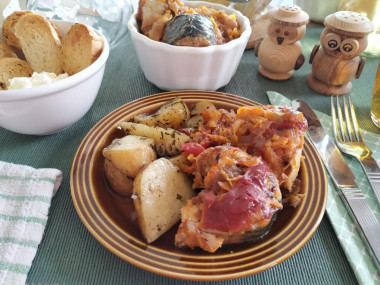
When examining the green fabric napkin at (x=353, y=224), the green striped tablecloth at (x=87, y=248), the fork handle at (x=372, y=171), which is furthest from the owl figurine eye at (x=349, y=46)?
the fork handle at (x=372, y=171)

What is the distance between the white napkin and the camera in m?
0.85

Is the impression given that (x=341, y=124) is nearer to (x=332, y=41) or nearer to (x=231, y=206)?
(x=332, y=41)

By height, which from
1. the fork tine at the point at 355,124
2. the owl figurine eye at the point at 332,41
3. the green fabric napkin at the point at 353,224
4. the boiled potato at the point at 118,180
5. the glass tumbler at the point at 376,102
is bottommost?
the boiled potato at the point at 118,180

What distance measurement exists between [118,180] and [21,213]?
11.8 inches

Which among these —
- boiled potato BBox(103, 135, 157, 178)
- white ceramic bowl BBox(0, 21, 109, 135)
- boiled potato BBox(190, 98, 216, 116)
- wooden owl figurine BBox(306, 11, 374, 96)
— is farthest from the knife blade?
white ceramic bowl BBox(0, 21, 109, 135)

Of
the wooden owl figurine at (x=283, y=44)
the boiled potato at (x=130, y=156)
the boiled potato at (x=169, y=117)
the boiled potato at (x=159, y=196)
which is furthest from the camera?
the wooden owl figurine at (x=283, y=44)

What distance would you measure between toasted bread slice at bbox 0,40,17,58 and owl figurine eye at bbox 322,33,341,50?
4.64 feet

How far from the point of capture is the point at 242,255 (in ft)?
2.66

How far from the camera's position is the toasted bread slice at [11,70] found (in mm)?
1224

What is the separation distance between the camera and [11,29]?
1372 millimetres

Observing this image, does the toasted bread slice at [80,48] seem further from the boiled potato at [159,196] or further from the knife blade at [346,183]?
the knife blade at [346,183]

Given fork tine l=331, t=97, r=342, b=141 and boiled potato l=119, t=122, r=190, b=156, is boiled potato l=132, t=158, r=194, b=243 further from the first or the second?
fork tine l=331, t=97, r=342, b=141

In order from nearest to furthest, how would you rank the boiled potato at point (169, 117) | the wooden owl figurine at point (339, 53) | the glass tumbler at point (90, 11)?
the boiled potato at point (169, 117) < the wooden owl figurine at point (339, 53) < the glass tumbler at point (90, 11)

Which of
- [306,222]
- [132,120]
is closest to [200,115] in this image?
[132,120]
